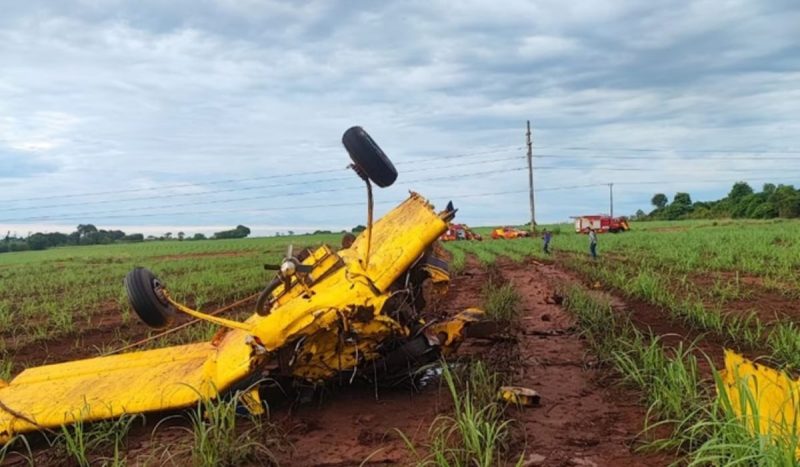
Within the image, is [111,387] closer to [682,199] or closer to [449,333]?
[449,333]

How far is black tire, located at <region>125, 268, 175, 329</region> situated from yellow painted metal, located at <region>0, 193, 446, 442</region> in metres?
0.34

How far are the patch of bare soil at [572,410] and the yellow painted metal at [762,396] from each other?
0.44m

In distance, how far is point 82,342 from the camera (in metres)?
7.13

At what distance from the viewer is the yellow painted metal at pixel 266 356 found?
3.37m

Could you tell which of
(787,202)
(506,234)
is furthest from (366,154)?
(787,202)

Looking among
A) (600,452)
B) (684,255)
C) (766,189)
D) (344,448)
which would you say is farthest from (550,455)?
(766,189)

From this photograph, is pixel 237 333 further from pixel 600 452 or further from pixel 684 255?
pixel 684 255

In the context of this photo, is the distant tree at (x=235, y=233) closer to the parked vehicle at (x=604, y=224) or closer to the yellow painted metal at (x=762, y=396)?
the parked vehicle at (x=604, y=224)

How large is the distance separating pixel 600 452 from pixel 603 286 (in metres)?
7.33

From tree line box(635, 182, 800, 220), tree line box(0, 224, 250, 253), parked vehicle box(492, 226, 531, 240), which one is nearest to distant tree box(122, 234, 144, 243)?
tree line box(0, 224, 250, 253)

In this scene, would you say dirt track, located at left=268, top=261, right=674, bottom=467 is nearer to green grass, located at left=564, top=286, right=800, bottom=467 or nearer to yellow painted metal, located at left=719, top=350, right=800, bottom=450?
green grass, located at left=564, top=286, right=800, bottom=467

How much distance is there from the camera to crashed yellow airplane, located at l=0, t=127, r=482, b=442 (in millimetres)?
3383

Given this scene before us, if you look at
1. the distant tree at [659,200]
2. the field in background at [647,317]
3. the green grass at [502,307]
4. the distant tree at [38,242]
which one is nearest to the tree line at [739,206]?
the distant tree at [659,200]

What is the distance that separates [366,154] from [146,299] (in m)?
1.57
